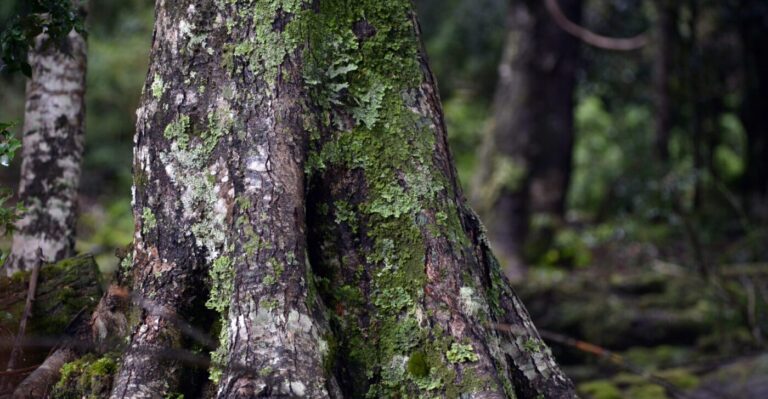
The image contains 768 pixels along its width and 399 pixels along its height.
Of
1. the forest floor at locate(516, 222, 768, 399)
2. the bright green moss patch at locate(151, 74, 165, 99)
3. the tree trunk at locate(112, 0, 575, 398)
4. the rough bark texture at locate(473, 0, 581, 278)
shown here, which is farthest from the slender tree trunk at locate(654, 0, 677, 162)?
the bright green moss patch at locate(151, 74, 165, 99)

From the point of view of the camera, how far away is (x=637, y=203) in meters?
11.2

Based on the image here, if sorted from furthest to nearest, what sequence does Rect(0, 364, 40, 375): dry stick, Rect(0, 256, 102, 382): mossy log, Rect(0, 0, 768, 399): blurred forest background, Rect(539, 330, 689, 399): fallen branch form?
Rect(0, 0, 768, 399): blurred forest background, Rect(539, 330, 689, 399): fallen branch, Rect(0, 256, 102, 382): mossy log, Rect(0, 364, 40, 375): dry stick

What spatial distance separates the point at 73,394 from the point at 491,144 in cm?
811

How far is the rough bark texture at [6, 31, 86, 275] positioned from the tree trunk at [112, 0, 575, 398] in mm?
1360

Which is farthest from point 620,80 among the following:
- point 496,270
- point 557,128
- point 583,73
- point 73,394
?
point 73,394

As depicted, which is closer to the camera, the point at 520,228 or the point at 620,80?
the point at 520,228

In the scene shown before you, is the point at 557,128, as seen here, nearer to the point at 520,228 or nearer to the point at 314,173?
the point at 520,228

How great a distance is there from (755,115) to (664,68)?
307 centimetres

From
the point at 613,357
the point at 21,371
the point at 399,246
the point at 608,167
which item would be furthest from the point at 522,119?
the point at 21,371

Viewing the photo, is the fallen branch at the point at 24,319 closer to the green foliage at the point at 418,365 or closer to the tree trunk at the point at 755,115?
the green foliage at the point at 418,365

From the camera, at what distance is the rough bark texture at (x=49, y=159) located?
436cm

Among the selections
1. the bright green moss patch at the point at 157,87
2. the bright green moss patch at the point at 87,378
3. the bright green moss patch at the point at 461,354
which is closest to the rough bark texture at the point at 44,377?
the bright green moss patch at the point at 87,378

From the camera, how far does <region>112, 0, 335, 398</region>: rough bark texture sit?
Answer: 9.36ft

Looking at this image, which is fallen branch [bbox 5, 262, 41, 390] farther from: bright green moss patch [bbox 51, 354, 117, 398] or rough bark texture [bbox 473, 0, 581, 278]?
rough bark texture [bbox 473, 0, 581, 278]
